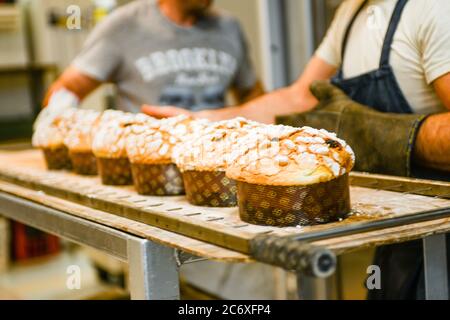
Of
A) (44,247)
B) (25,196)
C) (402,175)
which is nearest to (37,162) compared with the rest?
(25,196)

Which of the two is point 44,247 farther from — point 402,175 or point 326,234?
point 326,234

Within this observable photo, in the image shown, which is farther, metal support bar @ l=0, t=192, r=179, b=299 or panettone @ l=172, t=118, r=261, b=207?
panettone @ l=172, t=118, r=261, b=207

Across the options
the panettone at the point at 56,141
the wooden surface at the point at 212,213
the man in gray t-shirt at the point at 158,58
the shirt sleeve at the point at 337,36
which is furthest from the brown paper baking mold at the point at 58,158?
the shirt sleeve at the point at 337,36

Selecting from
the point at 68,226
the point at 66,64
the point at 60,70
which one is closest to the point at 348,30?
the point at 68,226

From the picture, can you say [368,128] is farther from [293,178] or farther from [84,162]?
A: [84,162]

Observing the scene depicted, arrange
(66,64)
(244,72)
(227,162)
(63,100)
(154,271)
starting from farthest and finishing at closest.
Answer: (66,64) < (244,72) < (63,100) < (227,162) < (154,271)

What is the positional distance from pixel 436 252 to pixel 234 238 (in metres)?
0.72

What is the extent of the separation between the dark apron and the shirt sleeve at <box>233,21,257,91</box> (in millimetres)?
1287

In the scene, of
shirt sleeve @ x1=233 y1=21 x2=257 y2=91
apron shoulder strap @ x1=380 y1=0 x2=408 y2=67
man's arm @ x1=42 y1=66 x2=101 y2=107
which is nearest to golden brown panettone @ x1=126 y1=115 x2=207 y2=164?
apron shoulder strap @ x1=380 y1=0 x2=408 y2=67

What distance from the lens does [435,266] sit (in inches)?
68.1

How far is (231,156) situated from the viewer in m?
1.46

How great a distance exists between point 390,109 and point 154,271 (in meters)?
0.81

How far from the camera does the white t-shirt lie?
1.66 meters

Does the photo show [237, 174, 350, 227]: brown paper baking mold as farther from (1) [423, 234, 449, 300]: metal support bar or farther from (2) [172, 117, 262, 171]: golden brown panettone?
(1) [423, 234, 449, 300]: metal support bar
